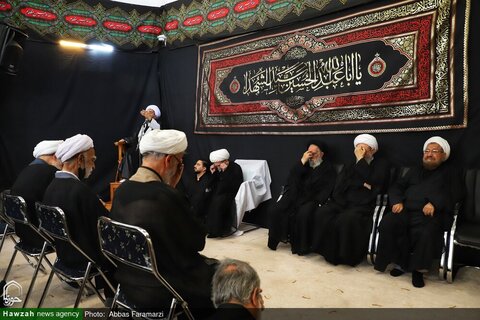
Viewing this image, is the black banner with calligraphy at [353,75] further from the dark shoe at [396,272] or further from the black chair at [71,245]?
the black chair at [71,245]

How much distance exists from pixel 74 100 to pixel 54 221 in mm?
4135

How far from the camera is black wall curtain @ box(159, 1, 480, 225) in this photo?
2.90 metres

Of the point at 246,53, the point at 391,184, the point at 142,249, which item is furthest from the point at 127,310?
the point at 246,53

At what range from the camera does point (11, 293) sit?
2.42 metres

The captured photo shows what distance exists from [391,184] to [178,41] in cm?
390

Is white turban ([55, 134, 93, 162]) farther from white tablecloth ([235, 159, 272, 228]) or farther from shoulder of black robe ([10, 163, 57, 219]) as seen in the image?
white tablecloth ([235, 159, 272, 228])

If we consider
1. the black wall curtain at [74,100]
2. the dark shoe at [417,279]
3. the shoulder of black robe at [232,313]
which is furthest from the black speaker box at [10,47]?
the dark shoe at [417,279]

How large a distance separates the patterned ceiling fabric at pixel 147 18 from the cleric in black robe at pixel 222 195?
175 cm

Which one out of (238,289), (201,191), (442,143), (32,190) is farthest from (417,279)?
(32,190)

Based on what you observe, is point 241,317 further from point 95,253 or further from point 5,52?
point 5,52

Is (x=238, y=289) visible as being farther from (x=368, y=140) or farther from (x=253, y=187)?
(x=253, y=187)

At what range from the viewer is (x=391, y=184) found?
3143 millimetres

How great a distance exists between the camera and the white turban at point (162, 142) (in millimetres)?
1537

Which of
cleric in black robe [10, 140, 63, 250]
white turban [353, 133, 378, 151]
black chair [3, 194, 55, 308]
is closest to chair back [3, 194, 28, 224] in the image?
black chair [3, 194, 55, 308]
